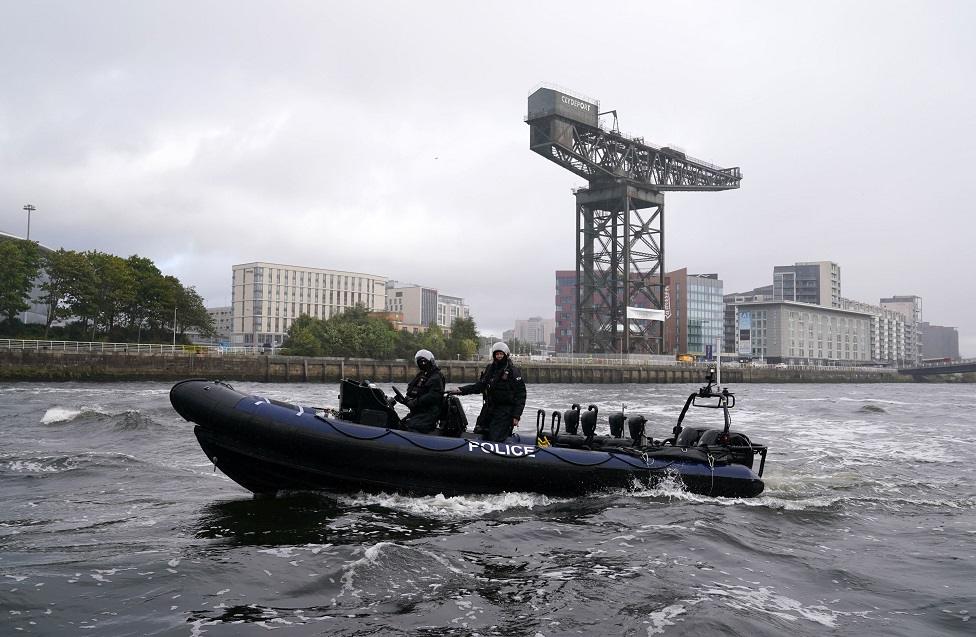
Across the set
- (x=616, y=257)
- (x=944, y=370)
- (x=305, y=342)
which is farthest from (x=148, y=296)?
(x=944, y=370)

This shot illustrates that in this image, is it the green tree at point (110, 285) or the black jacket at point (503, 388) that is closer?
the black jacket at point (503, 388)

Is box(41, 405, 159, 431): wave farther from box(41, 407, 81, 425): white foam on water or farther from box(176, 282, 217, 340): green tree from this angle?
box(176, 282, 217, 340): green tree

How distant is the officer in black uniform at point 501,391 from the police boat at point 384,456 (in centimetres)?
23

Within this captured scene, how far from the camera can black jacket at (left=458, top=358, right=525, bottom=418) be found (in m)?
9.00

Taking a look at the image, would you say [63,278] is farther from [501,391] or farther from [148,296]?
[501,391]

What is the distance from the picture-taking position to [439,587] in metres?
5.89

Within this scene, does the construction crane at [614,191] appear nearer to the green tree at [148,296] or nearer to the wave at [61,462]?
the green tree at [148,296]

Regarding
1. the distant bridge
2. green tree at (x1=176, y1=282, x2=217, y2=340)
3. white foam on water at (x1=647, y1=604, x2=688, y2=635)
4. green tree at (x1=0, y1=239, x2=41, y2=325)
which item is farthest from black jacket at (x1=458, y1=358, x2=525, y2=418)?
the distant bridge

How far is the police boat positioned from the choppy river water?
0.25m

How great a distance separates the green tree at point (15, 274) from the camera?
5000cm

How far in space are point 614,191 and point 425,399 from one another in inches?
2137

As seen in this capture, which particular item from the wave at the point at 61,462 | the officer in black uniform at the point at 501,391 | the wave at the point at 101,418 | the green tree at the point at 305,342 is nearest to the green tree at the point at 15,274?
the green tree at the point at 305,342

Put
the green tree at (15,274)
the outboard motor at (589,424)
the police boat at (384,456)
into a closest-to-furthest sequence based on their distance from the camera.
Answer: the police boat at (384,456) → the outboard motor at (589,424) → the green tree at (15,274)

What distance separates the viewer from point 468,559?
6680 mm
